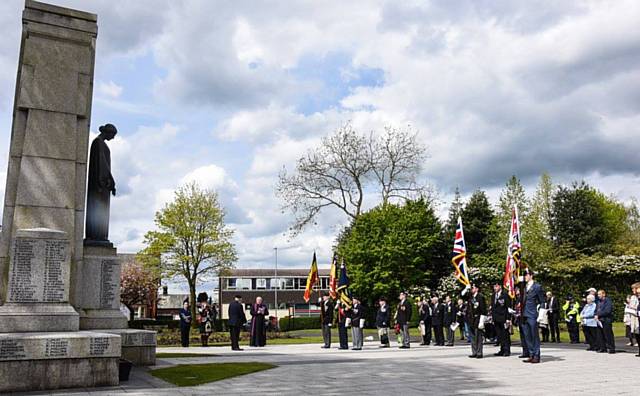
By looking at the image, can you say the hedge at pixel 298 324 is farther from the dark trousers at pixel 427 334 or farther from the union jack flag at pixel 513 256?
the union jack flag at pixel 513 256

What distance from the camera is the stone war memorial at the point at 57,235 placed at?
9.45 m

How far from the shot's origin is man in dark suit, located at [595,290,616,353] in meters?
17.6

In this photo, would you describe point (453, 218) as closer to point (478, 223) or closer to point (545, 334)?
point (478, 223)

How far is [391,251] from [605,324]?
87.8 ft

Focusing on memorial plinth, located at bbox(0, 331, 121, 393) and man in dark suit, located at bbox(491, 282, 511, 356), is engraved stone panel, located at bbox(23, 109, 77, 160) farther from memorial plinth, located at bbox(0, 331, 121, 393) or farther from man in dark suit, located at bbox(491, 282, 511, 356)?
man in dark suit, located at bbox(491, 282, 511, 356)

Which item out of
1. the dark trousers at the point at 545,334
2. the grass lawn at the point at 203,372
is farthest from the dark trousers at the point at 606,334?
the grass lawn at the point at 203,372

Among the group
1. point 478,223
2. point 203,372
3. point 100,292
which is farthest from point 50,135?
point 478,223

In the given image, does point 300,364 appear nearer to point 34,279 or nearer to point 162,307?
point 34,279

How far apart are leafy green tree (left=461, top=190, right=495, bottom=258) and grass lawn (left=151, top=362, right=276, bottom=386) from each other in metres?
38.9

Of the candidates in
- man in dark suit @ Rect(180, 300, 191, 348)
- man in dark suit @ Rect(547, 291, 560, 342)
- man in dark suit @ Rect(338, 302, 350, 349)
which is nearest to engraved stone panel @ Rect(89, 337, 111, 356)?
man in dark suit @ Rect(338, 302, 350, 349)

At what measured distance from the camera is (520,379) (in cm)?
1120

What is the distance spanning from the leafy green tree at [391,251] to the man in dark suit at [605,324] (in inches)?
1017

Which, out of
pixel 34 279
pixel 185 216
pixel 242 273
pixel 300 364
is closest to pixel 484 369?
pixel 300 364

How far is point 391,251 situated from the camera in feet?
146
